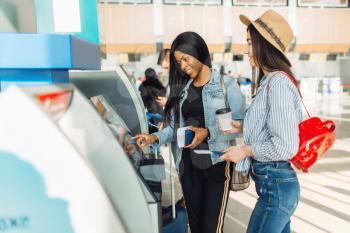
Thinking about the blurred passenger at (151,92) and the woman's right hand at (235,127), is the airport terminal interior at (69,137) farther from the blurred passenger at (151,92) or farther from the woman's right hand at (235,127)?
the blurred passenger at (151,92)

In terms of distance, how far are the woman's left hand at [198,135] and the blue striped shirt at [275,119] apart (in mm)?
393

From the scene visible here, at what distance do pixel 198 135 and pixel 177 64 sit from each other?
45 centimetres

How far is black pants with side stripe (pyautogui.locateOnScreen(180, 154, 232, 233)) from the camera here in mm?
1828

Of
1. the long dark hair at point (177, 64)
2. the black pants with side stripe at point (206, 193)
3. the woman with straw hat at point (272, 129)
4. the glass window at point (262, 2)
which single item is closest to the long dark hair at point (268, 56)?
the woman with straw hat at point (272, 129)

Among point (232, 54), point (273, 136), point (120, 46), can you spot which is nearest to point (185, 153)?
point (273, 136)

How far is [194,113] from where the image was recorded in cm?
191

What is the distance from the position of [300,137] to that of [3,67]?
3.72ft

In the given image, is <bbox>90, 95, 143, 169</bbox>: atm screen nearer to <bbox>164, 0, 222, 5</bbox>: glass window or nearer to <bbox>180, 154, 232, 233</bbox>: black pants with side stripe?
<bbox>180, 154, 232, 233</bbox>: black pants with side stripe

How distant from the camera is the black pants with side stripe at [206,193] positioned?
183cm

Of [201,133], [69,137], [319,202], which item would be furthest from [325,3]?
[69,137]

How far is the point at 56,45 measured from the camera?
790 mm

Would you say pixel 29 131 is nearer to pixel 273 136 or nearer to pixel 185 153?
pixel 273 136

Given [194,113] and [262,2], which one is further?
[262,2]

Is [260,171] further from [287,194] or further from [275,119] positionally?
[275,119]
